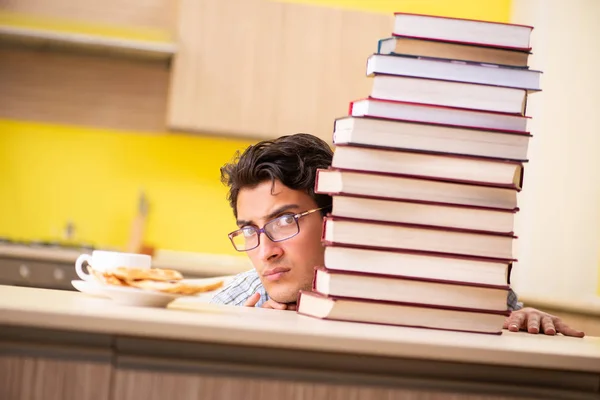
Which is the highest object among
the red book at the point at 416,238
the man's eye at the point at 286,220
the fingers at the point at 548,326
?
the red book at the point at 416,238

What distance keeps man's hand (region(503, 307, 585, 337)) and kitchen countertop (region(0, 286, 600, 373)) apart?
0.42 m

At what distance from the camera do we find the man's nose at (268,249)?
85.8 inches

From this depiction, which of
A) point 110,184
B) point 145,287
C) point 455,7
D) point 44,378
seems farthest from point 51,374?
point 455,7

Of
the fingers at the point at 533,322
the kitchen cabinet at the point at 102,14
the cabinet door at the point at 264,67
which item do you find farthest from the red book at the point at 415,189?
the kitchen cabinet at the point at 102,14

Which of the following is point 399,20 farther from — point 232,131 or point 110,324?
point 232,131

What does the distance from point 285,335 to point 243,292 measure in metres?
1.43

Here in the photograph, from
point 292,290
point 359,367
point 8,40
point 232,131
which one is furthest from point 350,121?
point 8,40

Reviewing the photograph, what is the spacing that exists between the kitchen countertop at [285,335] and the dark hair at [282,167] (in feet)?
3.64

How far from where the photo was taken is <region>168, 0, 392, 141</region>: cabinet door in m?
4.39

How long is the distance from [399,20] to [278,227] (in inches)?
35.8

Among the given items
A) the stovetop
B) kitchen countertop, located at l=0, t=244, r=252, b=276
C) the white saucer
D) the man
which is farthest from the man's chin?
the stovetop

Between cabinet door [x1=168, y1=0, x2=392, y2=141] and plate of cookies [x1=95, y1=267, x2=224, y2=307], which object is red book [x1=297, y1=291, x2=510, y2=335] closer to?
plate of cookies [x1=95, y1=267, x2=224, y2=307]

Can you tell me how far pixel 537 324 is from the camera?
1674 millimetres

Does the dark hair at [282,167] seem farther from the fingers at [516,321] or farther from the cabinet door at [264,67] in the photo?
the cabinet door at [264,67]
